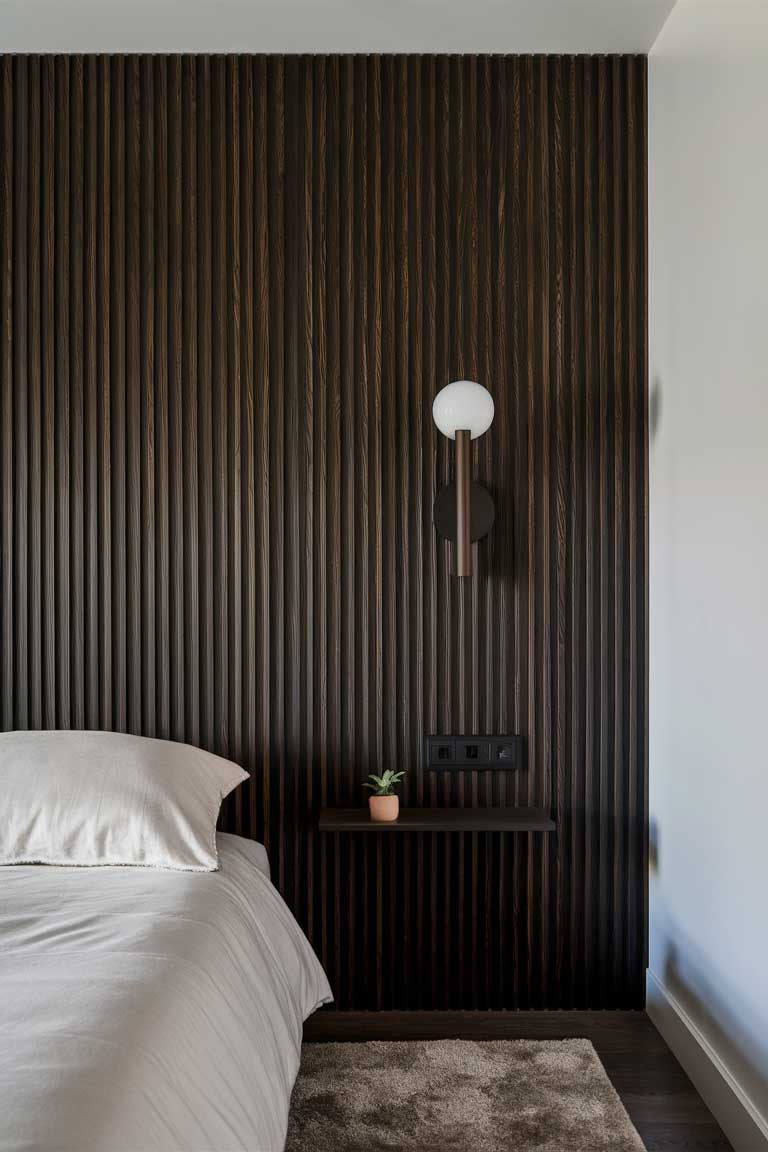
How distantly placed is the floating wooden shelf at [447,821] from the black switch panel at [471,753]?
0.38 ft

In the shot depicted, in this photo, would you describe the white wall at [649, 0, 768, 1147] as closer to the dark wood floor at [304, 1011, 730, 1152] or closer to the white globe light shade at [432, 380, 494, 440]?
the dark wood floor at [304, 1011, 730, 1152]

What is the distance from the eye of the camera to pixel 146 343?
2.46 m

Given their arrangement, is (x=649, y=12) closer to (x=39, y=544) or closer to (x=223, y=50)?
(x=223, y=50)

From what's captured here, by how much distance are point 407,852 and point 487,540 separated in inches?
35.5

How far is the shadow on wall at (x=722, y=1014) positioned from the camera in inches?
69.3

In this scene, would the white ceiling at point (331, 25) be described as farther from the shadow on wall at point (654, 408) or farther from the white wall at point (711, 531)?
the shadow on wall at point (654, 408)

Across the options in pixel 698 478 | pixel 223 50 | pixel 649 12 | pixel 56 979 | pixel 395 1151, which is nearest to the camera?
pixel 56 979

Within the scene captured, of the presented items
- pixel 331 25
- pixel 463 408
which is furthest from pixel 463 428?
pixel 331 25

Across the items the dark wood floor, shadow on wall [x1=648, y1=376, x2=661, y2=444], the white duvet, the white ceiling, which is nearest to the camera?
the white duvet

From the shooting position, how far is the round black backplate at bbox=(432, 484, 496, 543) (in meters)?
2.39

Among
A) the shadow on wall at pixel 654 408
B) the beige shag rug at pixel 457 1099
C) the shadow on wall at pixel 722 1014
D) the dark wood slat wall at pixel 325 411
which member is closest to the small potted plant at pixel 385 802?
the dark wood slat wall at pixel 325 411

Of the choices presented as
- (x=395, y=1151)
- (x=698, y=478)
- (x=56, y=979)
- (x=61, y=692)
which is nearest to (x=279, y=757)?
(x=61, y=692)

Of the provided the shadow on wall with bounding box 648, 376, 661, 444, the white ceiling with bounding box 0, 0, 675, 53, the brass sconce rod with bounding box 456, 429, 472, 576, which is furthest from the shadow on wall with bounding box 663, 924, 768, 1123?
the white ceiling with bounding box 0, 0, 675, 53

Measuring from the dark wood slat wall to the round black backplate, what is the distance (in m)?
0.06
